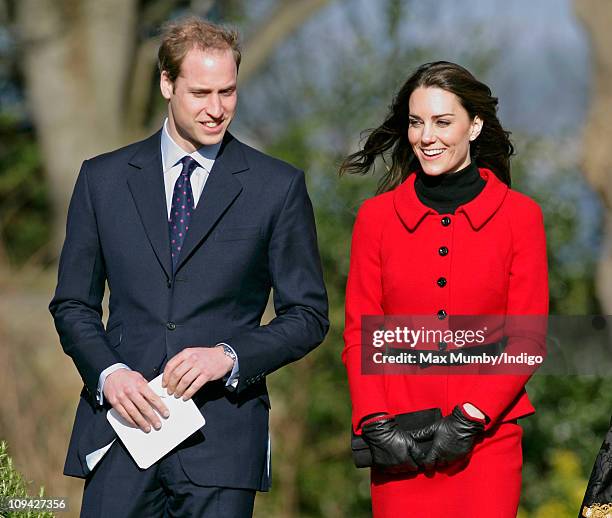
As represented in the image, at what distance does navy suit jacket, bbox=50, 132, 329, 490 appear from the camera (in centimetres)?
378

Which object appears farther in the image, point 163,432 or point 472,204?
point 472,204

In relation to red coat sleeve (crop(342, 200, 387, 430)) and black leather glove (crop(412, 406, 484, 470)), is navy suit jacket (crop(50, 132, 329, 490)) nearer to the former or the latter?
red coat sleeve (crop(342, 200, 387, 430))

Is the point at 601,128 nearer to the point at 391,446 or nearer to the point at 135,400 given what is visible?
the point at 391,446

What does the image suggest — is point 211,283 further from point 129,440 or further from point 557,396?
point 557,396

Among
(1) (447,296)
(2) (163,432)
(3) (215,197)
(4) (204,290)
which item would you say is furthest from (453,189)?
(2) (163,432)

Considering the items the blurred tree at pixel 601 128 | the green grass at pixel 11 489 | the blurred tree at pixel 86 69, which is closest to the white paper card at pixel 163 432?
the green grass at pixel 11 489

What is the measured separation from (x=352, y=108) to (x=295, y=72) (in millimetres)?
4081

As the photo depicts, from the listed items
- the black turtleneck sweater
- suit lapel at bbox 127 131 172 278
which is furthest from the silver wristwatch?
the black turtleneck sweater

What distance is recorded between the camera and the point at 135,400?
12.0 feet

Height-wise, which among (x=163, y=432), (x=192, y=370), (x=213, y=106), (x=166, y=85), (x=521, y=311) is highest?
(x=166, y=85)

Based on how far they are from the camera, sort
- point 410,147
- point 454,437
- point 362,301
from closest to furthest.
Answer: point 454,437 < point 362,301 < point 410,147

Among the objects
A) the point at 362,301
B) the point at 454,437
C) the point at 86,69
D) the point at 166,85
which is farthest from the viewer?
the point at 86,69

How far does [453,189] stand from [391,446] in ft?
2.85

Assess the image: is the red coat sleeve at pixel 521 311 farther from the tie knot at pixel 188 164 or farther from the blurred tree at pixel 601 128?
the blurred tree at pixel 601 128
